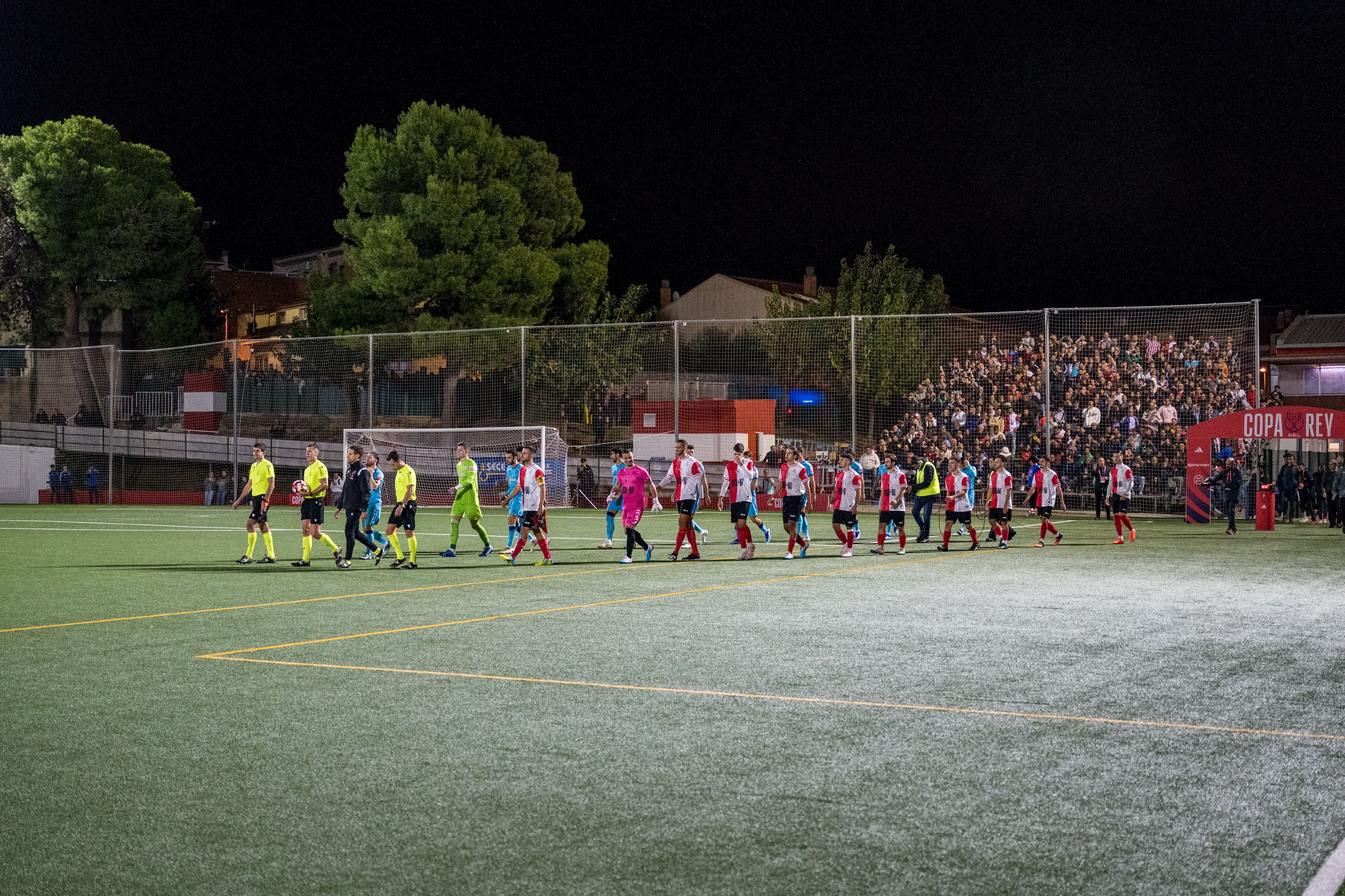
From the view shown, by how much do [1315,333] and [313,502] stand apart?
203ft

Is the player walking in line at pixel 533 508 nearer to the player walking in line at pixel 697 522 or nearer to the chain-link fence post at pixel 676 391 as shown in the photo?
the player walking in line at pixel 697 522

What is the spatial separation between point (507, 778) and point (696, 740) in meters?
1.19

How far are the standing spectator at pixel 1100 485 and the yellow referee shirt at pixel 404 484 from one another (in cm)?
1836

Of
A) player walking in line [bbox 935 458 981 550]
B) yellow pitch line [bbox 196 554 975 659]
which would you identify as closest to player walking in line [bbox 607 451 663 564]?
yellow pitch line [bbox 196 554 975 659]

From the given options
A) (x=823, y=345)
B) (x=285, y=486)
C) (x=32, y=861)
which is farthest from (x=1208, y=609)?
(x=285, y=486)

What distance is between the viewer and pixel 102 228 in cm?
5078

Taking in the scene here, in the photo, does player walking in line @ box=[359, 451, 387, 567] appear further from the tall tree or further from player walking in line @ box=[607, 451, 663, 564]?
the tall tree

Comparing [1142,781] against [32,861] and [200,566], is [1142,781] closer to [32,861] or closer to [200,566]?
[32,861]

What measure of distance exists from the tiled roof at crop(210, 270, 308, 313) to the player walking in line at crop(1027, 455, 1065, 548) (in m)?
55.7

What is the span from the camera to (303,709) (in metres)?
7.21

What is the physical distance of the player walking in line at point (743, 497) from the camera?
725 inches

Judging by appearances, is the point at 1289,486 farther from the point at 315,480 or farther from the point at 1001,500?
the point at 315,480

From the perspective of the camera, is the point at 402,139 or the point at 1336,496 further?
the point at 402,139

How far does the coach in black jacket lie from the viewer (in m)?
25.0
